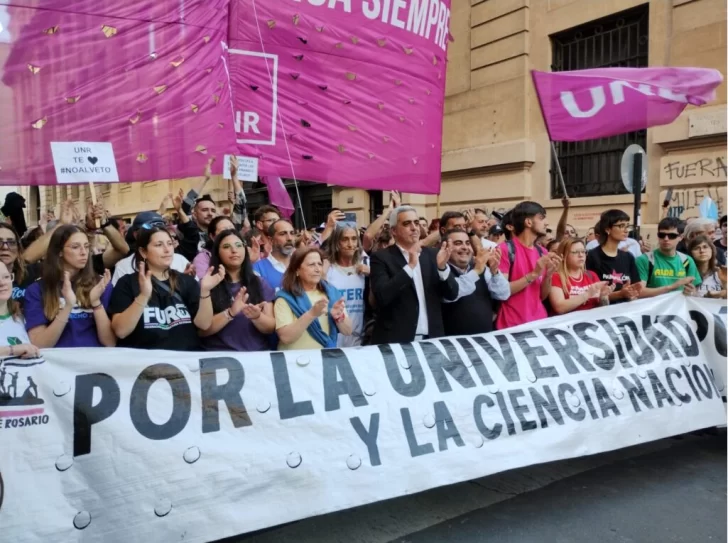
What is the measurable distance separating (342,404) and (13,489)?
55.7 inches

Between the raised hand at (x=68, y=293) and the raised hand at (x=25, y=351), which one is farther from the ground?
the raised hand at (x=68, y=293)

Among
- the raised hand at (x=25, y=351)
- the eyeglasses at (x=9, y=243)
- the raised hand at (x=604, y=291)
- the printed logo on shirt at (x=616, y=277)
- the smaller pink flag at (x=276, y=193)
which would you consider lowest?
the raised hand at (x=25, y=351)

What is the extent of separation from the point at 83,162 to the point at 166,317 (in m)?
1.39

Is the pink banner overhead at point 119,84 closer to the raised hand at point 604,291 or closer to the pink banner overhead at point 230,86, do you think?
the pink banner overhead at point 230,86

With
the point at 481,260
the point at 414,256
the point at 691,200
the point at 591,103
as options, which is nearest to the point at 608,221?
the point at 591,103

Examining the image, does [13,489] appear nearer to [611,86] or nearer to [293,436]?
[293,436]

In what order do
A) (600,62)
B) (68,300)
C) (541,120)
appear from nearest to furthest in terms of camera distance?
(68,300) < (600,62) < (541,120)

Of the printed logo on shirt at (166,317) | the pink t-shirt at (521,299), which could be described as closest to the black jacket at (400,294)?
the pink t-shirt at (521,299)

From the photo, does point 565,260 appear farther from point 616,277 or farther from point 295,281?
point 295,281

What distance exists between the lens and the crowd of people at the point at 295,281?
300 cm

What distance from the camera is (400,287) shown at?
356 centimetres

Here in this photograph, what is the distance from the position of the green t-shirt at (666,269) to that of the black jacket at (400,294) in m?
2.00

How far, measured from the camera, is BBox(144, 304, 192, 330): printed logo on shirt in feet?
9.92

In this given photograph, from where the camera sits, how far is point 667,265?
4.83 meters
